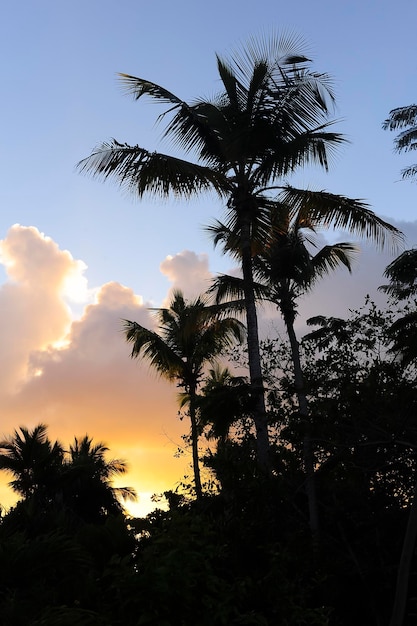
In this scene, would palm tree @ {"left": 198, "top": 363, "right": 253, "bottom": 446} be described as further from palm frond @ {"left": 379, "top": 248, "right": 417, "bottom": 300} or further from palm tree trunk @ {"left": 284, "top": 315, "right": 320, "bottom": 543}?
palm frond @ {"left": 379, "top": 248, "right": 417, "bottom": 300}

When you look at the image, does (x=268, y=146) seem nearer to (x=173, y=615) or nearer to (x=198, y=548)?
(x=198, y=548)

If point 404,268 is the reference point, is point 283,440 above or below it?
below

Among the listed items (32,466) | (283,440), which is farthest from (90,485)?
(283,440)

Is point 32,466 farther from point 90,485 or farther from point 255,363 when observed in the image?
point 255,363

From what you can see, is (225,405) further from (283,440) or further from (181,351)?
(181,351)

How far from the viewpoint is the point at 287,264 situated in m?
15.6

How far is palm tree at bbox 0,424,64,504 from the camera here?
22.5 metres

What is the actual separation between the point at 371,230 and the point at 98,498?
55.5ft

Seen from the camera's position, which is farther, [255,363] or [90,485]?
[90,485]

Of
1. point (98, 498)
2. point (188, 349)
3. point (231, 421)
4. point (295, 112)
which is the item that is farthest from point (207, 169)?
Result: point (98, 498)

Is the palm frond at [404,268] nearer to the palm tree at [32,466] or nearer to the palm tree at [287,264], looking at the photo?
the palm tree at [287,264]

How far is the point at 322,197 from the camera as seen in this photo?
14312 mm

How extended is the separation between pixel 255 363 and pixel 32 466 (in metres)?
11.9

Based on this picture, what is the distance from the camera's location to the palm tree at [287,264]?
15.3 m
